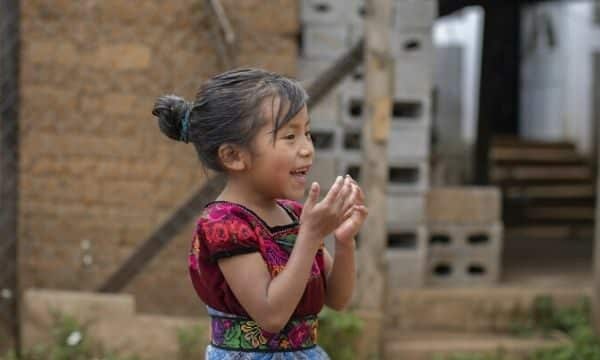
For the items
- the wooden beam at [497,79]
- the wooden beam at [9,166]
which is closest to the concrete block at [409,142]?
the wooden beam at [9,166]

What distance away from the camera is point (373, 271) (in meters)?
4.70

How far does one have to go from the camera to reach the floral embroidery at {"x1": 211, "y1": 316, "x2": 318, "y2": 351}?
2135 millimetres

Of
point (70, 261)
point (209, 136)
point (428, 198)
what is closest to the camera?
point (209, 136)

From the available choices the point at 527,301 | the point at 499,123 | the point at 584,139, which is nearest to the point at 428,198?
the point at 527,301

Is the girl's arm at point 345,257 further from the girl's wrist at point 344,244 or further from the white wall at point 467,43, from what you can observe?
the white wall at point 467,43

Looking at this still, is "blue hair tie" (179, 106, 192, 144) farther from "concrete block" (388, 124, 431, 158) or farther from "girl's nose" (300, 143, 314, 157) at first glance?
"concrete block" (388, 124, 431, 158)

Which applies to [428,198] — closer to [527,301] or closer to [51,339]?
[527,301]

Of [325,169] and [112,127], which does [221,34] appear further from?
[325,169]

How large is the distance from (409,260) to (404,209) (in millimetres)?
295

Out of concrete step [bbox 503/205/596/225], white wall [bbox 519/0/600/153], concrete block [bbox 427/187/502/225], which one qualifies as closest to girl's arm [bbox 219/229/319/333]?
concrete block [bbox 427/187/502/225]

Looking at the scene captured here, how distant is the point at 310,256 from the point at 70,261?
354 centimetres

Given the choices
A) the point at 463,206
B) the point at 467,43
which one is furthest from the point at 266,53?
the point at 467,43

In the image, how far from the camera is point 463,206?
18.8 ft

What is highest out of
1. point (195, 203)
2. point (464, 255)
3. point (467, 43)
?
point (467, 43)
